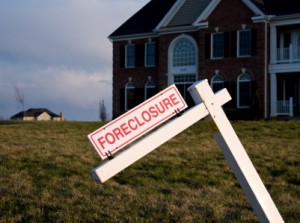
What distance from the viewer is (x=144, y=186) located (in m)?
8.28

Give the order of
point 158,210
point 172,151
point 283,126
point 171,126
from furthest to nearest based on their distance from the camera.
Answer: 1. point 283,126
2. point 172,151
3. point 158,210
4. point 171,126

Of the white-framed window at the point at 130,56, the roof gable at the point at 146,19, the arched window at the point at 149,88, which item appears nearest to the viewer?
the arched window at the point at 149,88

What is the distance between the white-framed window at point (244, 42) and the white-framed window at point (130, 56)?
24.9ft

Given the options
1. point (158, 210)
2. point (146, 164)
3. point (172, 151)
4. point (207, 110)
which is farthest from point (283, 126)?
point (207, 110)

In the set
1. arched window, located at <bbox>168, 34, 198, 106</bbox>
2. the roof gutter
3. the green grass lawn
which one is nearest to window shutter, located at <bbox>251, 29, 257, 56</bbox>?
arched window, located at <bbox>168, 34, 198, 106</bbox>

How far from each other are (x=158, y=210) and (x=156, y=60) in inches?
1062

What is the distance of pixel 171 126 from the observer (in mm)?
3434

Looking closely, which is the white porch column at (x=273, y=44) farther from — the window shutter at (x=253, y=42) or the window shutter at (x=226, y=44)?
the window shutter at (x=226, y=44)

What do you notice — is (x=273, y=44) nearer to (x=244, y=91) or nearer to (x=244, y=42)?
(x=244, y=42)

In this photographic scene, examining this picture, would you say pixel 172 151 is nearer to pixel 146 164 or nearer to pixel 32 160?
pixel 146 164

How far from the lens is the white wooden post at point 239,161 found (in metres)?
3.54

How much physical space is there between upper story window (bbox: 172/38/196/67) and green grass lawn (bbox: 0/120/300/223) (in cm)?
1879

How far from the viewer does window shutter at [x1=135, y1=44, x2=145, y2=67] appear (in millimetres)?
33750

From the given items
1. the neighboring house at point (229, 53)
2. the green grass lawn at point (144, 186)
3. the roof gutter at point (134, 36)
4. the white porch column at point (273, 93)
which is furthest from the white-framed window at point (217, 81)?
the green grass lawn at point (144, 186)
